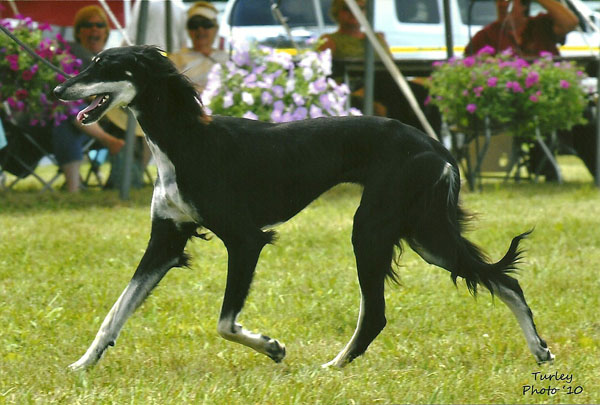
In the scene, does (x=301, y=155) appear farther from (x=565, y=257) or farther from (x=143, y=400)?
(x=565, y=257)

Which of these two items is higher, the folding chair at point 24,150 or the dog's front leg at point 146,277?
the dog's front leg at point 146,277

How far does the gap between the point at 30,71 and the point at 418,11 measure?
25.6 ft

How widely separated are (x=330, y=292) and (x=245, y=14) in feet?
33.0

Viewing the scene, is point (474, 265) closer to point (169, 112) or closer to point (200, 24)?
point (169, 112)

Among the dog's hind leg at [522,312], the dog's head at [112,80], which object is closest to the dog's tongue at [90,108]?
the dog's head at [112,80]

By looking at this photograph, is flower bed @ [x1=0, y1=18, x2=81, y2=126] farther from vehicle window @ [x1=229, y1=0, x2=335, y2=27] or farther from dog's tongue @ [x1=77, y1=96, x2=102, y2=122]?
vehicle window @ [x1=229, y1=0, x2=335, y2=27]

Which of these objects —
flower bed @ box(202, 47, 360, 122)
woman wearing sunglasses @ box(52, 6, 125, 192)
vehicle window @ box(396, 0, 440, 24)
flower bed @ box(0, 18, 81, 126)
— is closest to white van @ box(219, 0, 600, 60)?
vehicle window @ box(396, 0, 440, 24)

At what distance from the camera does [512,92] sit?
997 centimetres

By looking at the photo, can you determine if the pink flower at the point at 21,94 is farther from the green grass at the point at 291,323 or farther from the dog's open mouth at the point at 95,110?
the dog's open mouth at the point at 95,110

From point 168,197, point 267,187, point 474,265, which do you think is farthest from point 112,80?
point 474,265

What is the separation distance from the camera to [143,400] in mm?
3529

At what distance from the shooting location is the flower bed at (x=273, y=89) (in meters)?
9.11

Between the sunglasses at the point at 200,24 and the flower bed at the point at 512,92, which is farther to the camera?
the sunglasses at the point at 200,24

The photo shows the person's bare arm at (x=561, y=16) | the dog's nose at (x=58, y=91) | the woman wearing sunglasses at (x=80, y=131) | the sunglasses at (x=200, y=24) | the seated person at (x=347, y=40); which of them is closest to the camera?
the dog's nose at (x=58, y=91)
